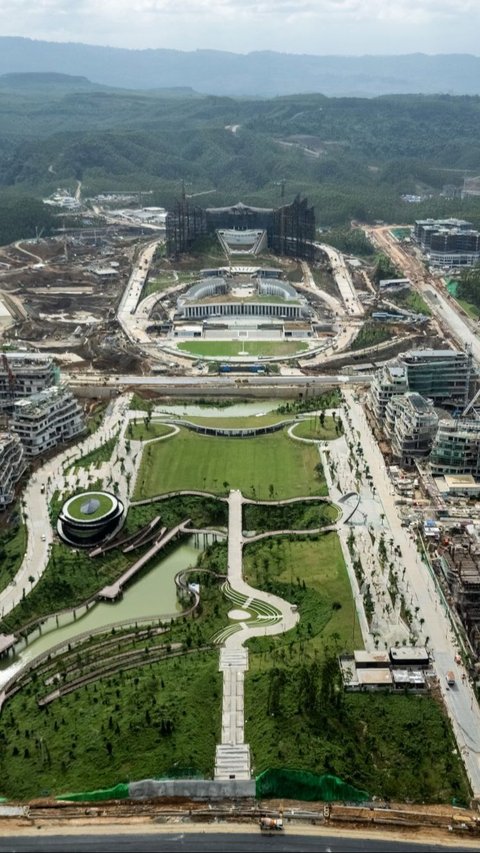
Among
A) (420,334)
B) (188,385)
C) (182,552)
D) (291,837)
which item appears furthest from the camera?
(420,334)

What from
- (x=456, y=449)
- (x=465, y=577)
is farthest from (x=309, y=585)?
(x=456, y=449)

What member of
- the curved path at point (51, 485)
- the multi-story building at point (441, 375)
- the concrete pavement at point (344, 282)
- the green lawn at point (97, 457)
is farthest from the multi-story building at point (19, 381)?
the concrete pavement at point (344, 282)

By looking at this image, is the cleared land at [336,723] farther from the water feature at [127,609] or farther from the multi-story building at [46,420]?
the multi-story building at [46,420]

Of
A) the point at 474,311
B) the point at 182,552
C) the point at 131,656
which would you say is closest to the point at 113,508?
the point at 182,552

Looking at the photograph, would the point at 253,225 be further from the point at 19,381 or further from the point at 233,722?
the point at 233,722

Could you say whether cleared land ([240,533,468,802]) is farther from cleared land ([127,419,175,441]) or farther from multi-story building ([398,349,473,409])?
multi-story building ([398,349,473,409])

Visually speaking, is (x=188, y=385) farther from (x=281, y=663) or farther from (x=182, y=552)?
(x=281, y=663)
